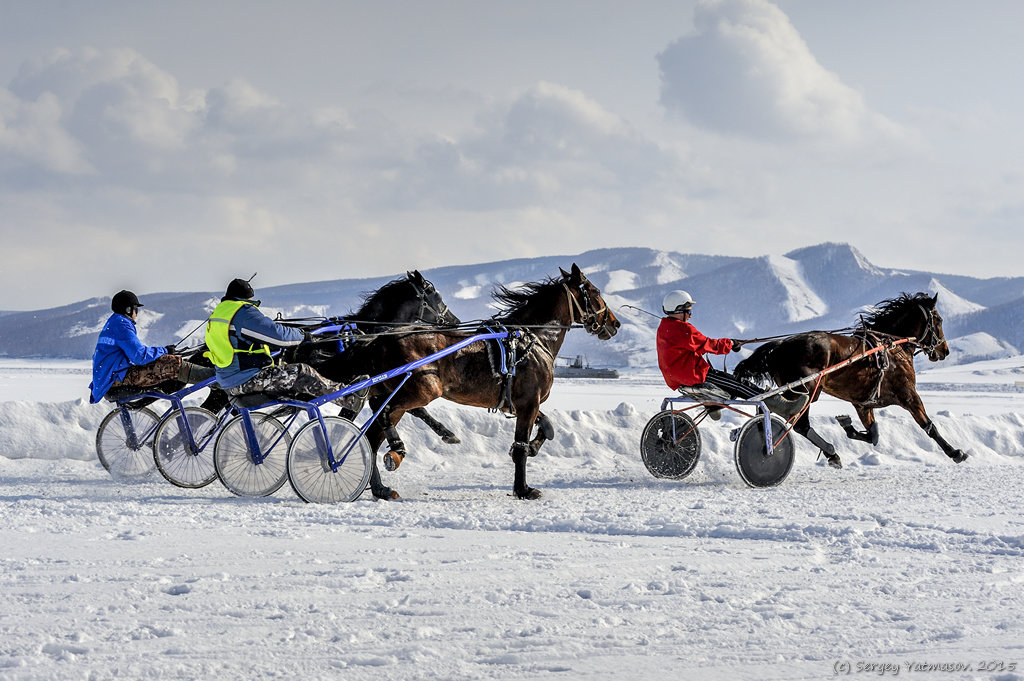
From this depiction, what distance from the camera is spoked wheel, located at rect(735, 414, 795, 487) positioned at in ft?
26.6

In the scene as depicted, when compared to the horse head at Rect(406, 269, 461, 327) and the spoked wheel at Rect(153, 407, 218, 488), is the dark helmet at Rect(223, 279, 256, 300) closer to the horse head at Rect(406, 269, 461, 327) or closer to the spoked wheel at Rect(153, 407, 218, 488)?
the spoked wheel at Rect(153, 407, 218, 488)

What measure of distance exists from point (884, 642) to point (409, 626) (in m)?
1.81

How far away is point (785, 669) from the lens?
3.25 m

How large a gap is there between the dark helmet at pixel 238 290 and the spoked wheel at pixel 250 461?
0.90 metres

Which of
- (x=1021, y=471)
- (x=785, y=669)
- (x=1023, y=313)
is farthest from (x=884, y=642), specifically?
(x=1023, y=313)

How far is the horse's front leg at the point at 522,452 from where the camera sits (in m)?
7.52

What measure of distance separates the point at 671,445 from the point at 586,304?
1.55 metres

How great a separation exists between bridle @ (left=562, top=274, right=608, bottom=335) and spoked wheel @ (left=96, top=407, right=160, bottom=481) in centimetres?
388

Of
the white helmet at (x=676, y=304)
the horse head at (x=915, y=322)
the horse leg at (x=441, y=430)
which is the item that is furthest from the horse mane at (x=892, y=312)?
the horse leg at (x=441, y=430)

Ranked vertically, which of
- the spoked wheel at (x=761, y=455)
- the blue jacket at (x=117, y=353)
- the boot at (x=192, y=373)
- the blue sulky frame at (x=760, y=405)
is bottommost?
the spoked wheel at (x=761, y=455)

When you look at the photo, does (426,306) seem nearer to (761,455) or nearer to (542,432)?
(542,432)

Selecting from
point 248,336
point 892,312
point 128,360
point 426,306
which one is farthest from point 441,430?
point 892,312

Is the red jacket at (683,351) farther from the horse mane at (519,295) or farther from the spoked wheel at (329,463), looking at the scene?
the spoked wheel at (329,463)

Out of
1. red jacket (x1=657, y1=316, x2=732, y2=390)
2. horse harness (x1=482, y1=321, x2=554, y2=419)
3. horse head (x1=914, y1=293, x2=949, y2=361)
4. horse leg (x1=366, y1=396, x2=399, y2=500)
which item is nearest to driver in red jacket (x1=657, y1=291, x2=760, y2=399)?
red jacket (x1=657, y1=316, x2=732, y2=390)
